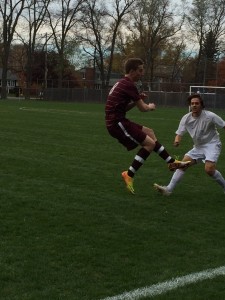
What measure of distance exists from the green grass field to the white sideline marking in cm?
5

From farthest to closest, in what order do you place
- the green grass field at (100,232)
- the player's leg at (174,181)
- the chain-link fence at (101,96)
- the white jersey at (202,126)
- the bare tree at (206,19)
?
the bare tree at (206,19), the chain-link fence at (101,96), the player's leg at (174,181), the white jersey at (202,126), the green grass field at (100,232)

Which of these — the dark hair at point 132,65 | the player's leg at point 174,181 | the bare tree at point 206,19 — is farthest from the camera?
the bare tree at point 206,19

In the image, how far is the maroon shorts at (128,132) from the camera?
7.37 meters

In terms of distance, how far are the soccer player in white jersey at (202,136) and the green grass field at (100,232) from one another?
39 centimetres

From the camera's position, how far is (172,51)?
85688 millimetres

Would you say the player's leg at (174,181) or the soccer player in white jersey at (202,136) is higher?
the soccer player in white jersey at (202,136)

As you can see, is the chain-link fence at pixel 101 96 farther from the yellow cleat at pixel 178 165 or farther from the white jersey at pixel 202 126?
the yellow cleat at pixel 178 165

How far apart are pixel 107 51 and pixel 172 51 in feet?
44.0

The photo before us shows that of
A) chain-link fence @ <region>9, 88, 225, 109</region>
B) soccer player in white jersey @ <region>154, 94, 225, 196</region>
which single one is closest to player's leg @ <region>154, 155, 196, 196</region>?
soccer player in white jersey @ <region>154, 94, 225, 196</region>

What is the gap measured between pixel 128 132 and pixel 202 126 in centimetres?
107

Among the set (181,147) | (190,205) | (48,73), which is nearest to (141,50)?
(48,73)

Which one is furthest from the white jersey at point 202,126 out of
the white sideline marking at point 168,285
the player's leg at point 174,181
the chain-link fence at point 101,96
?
the chain-link fence at point 101,96

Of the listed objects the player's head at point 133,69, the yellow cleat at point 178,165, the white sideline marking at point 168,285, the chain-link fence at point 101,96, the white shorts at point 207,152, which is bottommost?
the chain-link fence at point 101,96

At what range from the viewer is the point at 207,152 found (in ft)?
24.6
